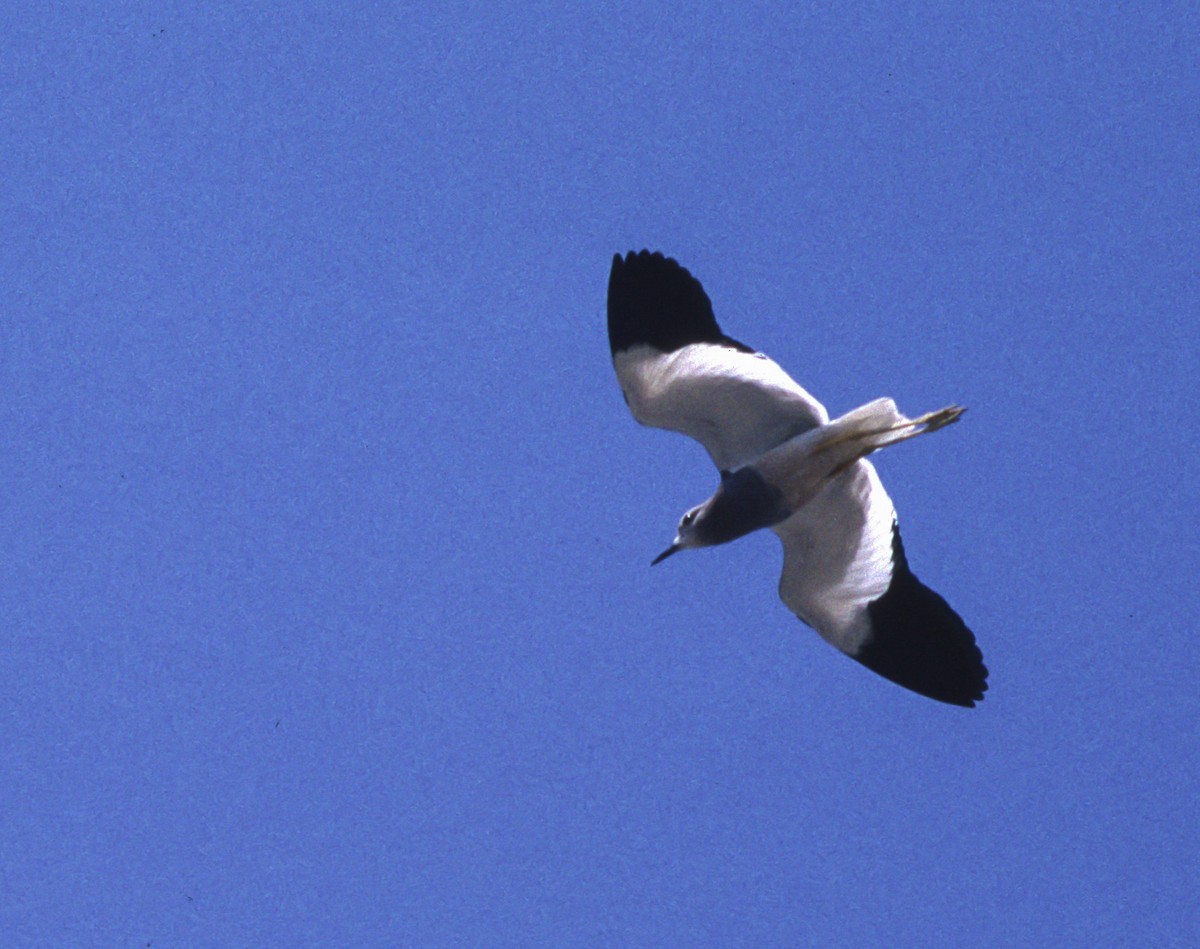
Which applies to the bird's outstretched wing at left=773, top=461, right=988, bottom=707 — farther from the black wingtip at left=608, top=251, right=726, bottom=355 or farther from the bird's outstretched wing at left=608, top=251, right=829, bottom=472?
the black wingtip at left=608, top=251, right=726, bottom=355

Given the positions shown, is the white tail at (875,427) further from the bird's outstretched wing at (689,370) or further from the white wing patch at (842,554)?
the white wing patch at (842,554)

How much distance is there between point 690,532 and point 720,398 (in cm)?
62

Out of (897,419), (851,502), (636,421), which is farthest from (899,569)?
(636,421)

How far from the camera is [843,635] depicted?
6.39 meters

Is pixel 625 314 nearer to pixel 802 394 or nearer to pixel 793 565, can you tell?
pixel 802 394

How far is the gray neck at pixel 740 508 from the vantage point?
6008 millimetres

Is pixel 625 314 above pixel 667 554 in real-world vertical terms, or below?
above

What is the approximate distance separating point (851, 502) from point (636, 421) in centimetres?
107

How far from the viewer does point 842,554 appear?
6418 millimetres

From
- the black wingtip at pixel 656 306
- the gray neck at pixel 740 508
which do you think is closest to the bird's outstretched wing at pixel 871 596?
the gray neck at pixel 740 508

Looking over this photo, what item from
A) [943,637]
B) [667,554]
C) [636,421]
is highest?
[636,421]

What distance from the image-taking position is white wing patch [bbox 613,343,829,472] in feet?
19.2

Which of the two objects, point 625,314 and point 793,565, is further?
point 793,565

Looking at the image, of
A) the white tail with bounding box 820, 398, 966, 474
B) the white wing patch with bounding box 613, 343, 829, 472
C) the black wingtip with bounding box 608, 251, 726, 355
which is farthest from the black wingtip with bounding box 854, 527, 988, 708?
the black wingtip with bounding box 608, 251, 726, 355
